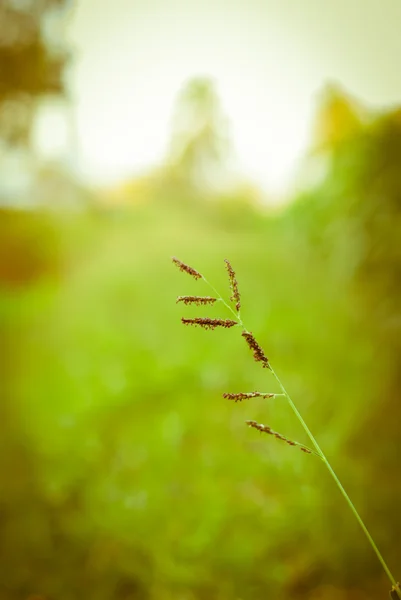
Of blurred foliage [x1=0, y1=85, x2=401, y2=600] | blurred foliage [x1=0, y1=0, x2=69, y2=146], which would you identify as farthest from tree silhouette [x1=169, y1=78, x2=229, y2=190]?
blurred foliage [x1=0, y1=0, x2=69, y2=146]

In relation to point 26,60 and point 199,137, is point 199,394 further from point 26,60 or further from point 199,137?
point 26,60

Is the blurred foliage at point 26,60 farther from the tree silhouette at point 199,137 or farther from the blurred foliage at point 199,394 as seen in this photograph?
the tree silhouette at point 199,137

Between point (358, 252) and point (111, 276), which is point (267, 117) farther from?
point (111, 276)

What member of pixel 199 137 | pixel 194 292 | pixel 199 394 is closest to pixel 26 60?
pixel 199 137

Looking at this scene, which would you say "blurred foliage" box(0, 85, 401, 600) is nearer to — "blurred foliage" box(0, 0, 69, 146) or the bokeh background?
the bokeh background

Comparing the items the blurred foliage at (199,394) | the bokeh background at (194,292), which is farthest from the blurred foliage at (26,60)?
the blurred foliage at (199,394)

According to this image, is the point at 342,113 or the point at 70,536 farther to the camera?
the point at 342,113

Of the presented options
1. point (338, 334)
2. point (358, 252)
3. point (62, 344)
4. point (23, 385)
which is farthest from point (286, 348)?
point (23, 385)
